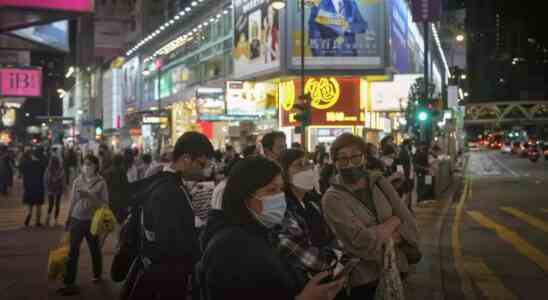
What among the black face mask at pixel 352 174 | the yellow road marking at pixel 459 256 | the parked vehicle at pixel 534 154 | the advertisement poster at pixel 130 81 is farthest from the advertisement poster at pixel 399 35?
the advertisement poster at pixel 130 81

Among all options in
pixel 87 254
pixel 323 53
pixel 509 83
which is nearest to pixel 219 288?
pixel 87 254

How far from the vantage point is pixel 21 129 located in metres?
106

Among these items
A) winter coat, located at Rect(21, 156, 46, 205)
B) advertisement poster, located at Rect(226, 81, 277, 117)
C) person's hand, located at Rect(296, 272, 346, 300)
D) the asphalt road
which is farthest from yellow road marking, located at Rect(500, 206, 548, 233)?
advertisement poster, located at Rect(226, 81, 277, 117)

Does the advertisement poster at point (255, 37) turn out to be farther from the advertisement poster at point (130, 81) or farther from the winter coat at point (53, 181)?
the advertisement poster at point (130, 81)

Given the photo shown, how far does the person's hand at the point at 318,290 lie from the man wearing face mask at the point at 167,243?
143 cm

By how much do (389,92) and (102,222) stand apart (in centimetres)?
2787

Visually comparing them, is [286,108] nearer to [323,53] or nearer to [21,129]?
[323,53]

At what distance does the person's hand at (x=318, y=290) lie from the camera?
2.93 m

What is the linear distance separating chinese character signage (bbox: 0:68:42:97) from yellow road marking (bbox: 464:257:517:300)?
1441 centimetres

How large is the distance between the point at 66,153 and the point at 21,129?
3114 inches

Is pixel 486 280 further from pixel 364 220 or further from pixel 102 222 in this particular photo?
pixel 364 220

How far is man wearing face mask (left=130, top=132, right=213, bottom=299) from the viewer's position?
168 inches

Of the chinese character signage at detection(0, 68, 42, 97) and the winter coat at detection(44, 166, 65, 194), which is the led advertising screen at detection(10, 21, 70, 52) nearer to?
the winter coat at detection(44, 166, 65, 194)

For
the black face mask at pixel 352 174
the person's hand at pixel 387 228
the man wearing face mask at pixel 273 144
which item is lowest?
the person's hand at pixel 387 228
